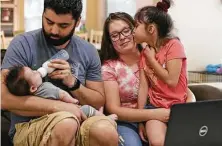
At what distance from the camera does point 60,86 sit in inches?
66.7

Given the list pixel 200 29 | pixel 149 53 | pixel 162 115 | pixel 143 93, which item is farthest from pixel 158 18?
pixel 200 29

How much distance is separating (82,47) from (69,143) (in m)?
0.56

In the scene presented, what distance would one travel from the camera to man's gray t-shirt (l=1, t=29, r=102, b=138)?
5.36ft

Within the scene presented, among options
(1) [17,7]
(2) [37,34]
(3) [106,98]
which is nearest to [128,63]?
(3) [106,98]

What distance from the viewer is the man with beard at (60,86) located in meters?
1.45

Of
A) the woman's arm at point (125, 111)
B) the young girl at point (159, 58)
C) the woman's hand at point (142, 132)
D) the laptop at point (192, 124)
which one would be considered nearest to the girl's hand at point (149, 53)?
the young girl at point (159, 58)

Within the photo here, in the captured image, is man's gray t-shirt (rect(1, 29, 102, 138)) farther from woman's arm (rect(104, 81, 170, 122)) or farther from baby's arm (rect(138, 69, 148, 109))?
baby's arm (rect(138, 69, 148, 109))

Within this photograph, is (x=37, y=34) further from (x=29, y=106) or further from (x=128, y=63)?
(x=128, y=63)

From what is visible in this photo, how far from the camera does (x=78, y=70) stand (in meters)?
1.75

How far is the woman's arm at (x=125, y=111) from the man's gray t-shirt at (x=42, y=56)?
0.41 ft

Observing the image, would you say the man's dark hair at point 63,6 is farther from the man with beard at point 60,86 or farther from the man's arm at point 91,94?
the man's arm at point 91,94

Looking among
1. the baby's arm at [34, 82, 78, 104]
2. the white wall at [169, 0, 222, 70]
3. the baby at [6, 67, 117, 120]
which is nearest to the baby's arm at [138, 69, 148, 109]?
the baby at [6, 67, 117, 120]

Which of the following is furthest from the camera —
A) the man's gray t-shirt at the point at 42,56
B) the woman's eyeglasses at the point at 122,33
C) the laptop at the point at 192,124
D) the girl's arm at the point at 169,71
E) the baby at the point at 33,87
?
the woman's eyeglasses at the point at 122,33

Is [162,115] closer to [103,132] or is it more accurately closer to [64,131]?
[103,132]
